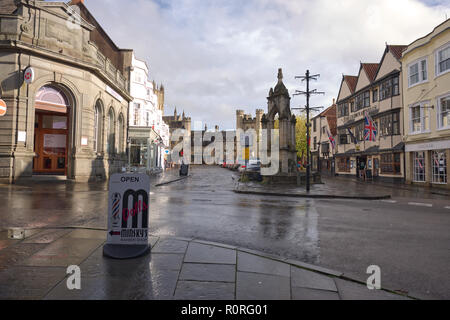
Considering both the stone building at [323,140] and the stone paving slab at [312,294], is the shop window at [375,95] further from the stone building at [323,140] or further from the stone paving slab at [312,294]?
the stone paving slab at [312,294]

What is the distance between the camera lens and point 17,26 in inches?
664

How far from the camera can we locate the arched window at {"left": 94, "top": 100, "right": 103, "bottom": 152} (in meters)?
22.7

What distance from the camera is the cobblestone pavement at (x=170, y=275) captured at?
10.4 ft

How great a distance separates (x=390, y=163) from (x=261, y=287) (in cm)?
2940

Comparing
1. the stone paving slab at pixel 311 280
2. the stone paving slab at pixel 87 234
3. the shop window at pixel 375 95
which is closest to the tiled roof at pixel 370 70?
the shop window at pixel 375 95

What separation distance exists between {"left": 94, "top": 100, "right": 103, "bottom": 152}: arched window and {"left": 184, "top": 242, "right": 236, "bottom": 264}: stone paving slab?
2037 cm

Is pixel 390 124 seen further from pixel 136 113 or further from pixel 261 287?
pixel 136 113

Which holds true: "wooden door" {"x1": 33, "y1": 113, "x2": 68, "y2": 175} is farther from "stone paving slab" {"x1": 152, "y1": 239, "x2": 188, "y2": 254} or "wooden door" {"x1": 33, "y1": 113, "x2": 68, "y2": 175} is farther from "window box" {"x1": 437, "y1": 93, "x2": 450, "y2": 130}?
"window box" {"x1": 437, "y1": 93, "x2": 450, "y2": 130}

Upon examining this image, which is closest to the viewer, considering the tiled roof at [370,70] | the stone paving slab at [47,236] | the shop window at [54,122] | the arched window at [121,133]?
the stone paving slab at [47,236]

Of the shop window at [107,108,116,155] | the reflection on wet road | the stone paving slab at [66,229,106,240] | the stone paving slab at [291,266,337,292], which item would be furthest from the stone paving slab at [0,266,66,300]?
the shop window at [107,108,116,155]

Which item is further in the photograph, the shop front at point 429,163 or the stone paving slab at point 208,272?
the shop front at point 429,163

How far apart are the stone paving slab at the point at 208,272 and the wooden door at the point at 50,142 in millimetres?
21231
